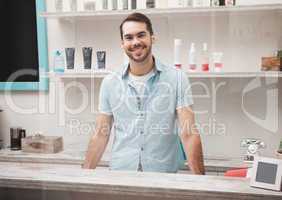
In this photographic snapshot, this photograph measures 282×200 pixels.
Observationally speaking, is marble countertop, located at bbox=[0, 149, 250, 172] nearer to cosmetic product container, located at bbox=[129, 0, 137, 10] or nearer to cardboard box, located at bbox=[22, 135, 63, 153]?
cardboard box, located at bbox=[22, 135, 63, 153]

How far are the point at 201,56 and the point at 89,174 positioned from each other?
30.5 inches

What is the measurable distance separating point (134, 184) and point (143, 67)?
580 mm

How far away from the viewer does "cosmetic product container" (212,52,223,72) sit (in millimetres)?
1587

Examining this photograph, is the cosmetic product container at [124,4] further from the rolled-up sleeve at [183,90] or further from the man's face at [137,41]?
the rolled-up sleeve at [183,90]

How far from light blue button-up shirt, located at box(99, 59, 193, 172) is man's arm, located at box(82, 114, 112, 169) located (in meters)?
0.06

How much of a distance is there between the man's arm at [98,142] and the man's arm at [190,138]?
35 centimetres

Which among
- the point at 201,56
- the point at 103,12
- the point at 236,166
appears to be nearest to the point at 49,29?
the point at 103,12

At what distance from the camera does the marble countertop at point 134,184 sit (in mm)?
1105

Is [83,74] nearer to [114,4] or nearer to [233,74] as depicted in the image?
[114,4]

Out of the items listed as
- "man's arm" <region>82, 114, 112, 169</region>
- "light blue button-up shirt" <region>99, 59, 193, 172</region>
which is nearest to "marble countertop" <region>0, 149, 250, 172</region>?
"man's arm" <region>82, 114, 112, 169</region>

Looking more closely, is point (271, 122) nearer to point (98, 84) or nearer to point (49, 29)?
point (98, 84)

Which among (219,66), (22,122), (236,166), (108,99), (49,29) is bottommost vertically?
(236,166)

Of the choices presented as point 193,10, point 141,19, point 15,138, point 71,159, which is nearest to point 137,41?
point 141,19

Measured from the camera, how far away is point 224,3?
1579mm
